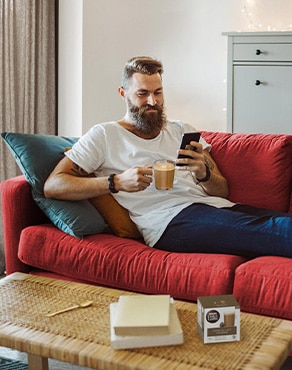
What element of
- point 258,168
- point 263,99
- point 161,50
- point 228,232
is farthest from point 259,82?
point 228,232

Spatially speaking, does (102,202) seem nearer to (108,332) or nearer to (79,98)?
(108,332)

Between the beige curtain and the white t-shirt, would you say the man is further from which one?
the beige curtain

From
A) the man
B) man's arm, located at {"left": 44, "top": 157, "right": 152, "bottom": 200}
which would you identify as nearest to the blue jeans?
the man

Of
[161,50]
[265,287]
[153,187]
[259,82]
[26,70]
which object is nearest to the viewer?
[265,287]

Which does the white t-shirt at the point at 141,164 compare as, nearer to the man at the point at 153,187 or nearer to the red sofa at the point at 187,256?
the man at the point at 153,187

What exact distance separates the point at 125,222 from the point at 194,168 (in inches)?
14.0

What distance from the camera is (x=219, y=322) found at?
1.74 metres

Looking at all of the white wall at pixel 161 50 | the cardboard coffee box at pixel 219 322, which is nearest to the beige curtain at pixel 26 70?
the white wall at pixel 161 50

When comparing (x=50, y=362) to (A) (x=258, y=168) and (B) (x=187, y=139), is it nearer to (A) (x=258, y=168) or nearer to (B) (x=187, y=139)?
(B) (x=187, y=139)

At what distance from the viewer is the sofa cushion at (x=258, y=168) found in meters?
2.85

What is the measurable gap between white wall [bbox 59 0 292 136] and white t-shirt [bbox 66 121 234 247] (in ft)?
4.98

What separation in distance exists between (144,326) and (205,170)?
1.13 m

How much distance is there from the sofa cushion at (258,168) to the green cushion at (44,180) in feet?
1.98

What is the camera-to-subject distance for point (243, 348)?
1713 mm
